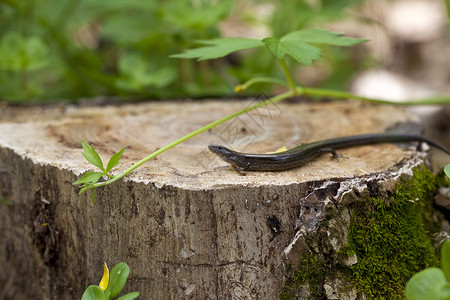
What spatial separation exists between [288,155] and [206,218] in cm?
52

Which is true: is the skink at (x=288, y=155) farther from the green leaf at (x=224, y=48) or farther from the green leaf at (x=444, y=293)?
the green leaf at (x=444, y=293)

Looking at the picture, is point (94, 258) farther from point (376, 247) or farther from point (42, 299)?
point (376, 247)

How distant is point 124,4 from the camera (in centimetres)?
419

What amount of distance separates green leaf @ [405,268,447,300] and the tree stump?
50cm

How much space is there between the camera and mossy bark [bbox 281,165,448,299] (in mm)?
2043

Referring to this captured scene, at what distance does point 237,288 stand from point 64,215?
949 mm

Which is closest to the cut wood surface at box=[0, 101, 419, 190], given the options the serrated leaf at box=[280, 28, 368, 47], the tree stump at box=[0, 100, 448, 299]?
the tree stump at box=[0, 100, 448, 299]

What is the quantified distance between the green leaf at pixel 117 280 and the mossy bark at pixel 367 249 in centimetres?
70

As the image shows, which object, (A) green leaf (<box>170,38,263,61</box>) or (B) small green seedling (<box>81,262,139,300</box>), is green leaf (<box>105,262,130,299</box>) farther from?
(A) green leaf (<box>170,38,263,61</box>)

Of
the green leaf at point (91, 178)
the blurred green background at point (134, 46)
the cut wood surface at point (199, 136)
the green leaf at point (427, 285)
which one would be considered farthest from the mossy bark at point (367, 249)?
the blurred green background at point (134, 46)

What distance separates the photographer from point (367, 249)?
2.11 m

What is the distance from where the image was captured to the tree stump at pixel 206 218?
203cm

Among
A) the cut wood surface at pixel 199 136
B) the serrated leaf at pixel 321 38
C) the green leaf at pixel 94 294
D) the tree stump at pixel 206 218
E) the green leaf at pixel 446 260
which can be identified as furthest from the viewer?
the serrated leaf at pixel 321 38

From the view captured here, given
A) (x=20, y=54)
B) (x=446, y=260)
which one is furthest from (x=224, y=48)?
(x=20, y=54)
